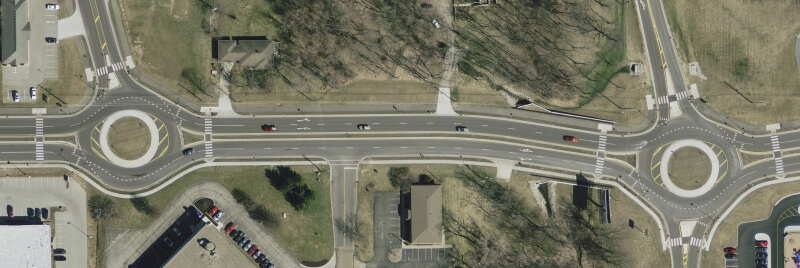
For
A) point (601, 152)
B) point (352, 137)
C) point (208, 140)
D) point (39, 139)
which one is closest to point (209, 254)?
point (208, 140)

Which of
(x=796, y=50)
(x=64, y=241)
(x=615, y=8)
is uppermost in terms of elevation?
(x=615, y=8)

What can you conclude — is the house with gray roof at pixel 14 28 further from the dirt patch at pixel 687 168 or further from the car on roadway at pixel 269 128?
the dirt patch at pixel 687 168

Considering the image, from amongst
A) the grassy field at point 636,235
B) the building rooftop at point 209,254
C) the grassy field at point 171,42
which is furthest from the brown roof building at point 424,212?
the grassy field at point 171,42

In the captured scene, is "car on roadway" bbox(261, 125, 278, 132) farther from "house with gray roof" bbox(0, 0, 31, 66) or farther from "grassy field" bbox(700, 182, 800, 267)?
"grassy field" bbox(700, 182, 800, 267)

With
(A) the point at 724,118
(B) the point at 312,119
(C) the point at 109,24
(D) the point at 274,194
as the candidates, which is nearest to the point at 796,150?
(A) the point at 724,118

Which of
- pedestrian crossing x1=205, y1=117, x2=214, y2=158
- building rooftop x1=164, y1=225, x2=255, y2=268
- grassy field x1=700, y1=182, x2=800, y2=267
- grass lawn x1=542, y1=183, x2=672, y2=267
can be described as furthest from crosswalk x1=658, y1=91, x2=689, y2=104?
pedestrian crossing x1=205, y1=117, x2=214, y2=158

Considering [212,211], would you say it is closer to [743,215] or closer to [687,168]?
[687,168]

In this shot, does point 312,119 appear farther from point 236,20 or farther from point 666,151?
point 666,151
